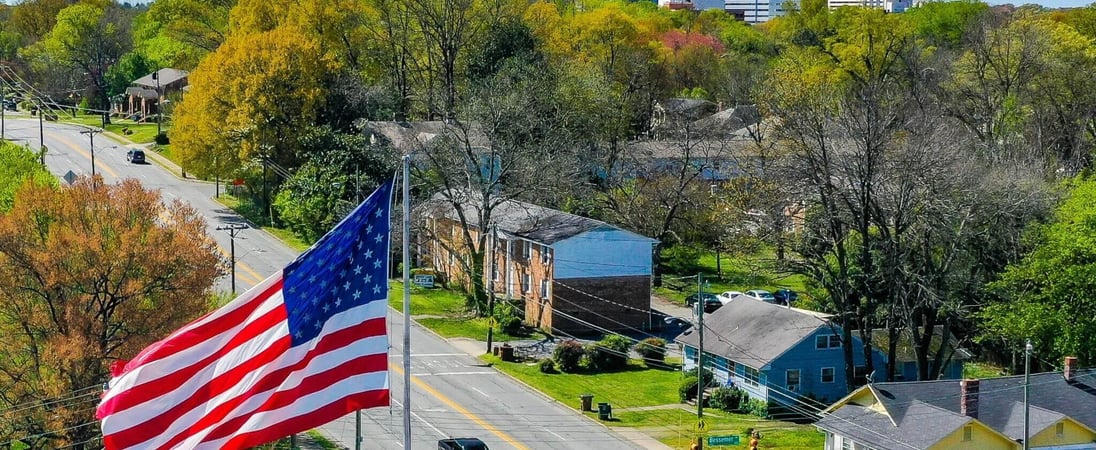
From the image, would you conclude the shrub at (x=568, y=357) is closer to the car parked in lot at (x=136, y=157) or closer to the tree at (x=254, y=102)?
the tree at (x=254, y=102)

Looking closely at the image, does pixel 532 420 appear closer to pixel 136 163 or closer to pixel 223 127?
pixel 223 127

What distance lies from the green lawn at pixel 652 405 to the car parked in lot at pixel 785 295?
1510 centimetres

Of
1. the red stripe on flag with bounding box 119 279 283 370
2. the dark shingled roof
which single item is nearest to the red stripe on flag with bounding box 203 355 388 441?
the red stripe on flag with bounding box 119 279 283 370

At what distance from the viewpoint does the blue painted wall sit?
215 ft

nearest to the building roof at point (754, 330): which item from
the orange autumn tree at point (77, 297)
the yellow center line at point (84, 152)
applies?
the orange autumn tree at point (77, 297)

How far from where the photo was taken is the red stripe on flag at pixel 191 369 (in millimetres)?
17484

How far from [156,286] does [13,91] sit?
337ft

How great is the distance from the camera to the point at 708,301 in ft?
234

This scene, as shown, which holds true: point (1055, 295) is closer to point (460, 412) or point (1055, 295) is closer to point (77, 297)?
point (460, 412)

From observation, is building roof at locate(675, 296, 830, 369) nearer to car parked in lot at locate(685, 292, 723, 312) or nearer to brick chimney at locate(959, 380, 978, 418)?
car parked in lot at locate(685, 292, 723, 312)

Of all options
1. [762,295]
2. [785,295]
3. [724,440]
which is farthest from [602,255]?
[724,440]

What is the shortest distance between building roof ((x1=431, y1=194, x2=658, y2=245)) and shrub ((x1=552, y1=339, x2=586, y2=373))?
7.90 m

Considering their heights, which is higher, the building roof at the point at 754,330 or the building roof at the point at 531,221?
the building roof at the point at 531,221

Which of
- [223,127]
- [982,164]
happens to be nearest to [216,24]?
[223,127]
